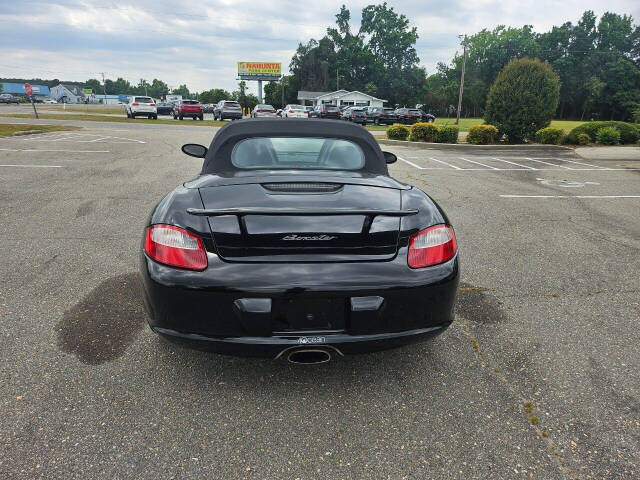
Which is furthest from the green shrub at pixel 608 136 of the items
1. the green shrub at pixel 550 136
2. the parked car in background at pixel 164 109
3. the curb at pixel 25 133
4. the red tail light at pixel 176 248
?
the parked car in background at pixel 164 109

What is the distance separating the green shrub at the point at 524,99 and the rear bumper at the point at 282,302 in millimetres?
18683

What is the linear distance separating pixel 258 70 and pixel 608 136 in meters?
78.4

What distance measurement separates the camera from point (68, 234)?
4918mm

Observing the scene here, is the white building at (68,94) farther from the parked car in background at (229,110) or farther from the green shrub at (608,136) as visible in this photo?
the green shrub at (608,136)

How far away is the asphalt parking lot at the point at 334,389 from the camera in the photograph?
71.9 inches

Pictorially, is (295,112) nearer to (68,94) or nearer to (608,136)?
(608,136)

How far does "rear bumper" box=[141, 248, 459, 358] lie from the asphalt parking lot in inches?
15.9

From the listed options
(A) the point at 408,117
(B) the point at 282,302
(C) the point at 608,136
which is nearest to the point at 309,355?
(B) the point at 282,302

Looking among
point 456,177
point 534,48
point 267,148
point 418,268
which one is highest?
point 534,48

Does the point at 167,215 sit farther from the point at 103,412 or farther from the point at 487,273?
the point at 487,273

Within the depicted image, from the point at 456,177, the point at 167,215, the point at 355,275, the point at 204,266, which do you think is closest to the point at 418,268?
the point at 355,275

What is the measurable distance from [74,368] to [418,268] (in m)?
→ 2.07

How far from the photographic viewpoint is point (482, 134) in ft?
58.0

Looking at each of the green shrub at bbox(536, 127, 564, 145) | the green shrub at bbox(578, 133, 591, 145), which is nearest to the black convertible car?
the green shrub at bbox(536, 127, 564, 145)
